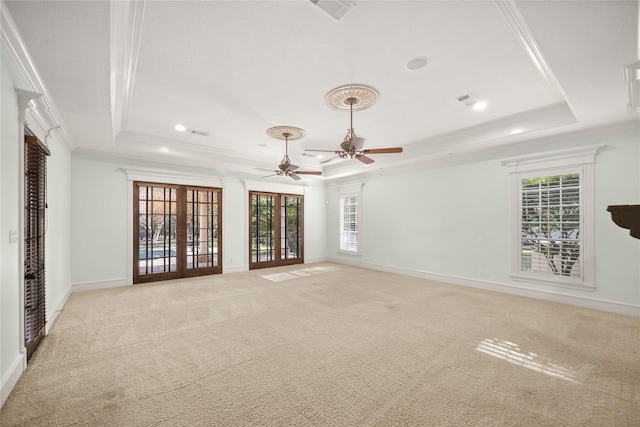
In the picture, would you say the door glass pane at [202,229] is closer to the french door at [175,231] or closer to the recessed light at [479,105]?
the french door at [175,231]

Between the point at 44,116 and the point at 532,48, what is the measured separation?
17.2ft

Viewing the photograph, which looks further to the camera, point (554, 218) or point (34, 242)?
point (554, 218)

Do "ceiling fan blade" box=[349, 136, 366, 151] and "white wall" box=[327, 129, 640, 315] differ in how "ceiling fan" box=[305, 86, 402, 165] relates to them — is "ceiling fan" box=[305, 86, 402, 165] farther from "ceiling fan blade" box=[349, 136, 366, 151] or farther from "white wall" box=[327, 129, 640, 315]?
"white wall" box=[327, 129, 640, 315]

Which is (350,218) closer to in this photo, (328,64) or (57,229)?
(328,64)

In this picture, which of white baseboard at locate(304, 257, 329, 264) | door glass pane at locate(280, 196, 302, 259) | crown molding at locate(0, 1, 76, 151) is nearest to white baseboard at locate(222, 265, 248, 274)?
door glass pane at locate(280, 196, 302, 259)

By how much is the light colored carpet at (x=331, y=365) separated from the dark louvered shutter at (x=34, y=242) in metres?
0.27

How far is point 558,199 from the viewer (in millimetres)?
4672

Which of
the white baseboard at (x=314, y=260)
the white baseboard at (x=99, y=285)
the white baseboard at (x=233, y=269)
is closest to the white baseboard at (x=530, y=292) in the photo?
the white baseboard at (x=314, y=260)

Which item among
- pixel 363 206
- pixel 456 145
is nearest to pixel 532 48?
pixel 456 145

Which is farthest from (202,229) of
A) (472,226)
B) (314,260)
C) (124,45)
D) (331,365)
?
(472,226)

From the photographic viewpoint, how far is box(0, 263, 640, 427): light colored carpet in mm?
1970

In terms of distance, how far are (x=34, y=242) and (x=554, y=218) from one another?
712 cm

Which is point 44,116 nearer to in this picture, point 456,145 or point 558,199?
point 456,145

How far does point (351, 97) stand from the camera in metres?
3.61
